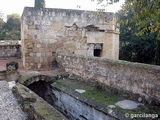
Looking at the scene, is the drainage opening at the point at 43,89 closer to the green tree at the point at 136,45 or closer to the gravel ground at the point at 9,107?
the gravel ground at the point at 9,107

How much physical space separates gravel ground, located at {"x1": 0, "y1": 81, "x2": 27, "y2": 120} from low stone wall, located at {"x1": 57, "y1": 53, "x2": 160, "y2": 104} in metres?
2.97

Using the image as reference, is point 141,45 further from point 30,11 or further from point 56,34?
point 30,11

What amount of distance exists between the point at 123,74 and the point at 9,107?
3523 mm

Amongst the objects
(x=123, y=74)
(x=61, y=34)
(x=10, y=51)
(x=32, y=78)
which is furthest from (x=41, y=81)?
(x=10, y=51)

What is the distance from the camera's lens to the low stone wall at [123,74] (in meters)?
5.60

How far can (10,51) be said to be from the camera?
1568 cm

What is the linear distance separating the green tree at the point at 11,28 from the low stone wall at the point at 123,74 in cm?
2144

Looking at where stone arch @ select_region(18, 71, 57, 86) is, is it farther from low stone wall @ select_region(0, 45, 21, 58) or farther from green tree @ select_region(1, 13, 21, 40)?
green tree @ select_region(1, 13, 21, 40)

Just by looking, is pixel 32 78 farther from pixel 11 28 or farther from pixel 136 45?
pixel 11 28

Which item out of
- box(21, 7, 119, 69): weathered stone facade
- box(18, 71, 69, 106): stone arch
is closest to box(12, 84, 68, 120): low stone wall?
box(18, 71, 69, 106): stone arch

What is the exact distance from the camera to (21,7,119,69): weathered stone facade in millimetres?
10266

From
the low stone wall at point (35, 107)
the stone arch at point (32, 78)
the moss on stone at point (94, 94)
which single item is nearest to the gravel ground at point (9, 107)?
the low stone wall at point (35, 107)

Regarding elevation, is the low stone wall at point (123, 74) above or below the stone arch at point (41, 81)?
above

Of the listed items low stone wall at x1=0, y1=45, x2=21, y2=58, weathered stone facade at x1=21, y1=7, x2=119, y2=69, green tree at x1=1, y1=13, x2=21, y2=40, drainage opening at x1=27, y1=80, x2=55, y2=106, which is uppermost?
green tree at x1=1, y1=13, x2=21, y2=40
